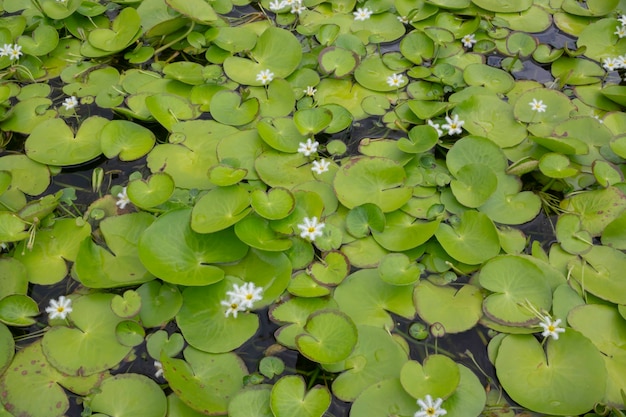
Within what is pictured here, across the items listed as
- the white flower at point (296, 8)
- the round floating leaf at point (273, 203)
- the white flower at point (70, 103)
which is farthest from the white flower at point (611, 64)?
the white flower at point (70, 103)

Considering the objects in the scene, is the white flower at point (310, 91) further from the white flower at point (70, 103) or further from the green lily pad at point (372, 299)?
the white flower at point (70, 103)

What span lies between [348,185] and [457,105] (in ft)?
3.29

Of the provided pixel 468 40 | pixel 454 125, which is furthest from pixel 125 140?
pixel 468 40

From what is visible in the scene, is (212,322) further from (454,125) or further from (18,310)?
(454,125)

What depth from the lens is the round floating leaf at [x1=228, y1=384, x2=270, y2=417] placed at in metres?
2.08

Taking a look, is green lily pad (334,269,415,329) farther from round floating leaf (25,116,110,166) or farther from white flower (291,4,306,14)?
white flower (291,4,306,14)

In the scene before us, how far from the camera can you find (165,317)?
241 cm

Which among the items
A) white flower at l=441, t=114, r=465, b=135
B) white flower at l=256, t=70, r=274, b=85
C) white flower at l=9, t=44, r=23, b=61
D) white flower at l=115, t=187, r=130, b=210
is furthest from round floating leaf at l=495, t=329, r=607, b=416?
white flower at l=9, t=44, r=23, b=61

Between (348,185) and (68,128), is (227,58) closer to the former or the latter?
(68,128)

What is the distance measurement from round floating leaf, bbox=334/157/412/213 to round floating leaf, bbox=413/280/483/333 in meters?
0.53

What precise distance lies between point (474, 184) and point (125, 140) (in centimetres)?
218

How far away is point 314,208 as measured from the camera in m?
2.72

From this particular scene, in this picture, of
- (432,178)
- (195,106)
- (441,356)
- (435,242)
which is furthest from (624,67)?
(195,106)

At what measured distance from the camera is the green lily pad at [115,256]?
249 centimetres
